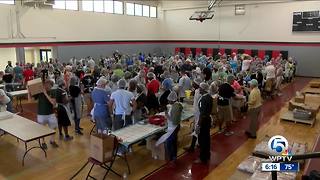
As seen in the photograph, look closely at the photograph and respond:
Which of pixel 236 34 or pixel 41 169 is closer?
pixel 41 169

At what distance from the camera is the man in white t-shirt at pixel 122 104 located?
606 cm

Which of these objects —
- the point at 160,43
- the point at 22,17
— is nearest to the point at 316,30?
the point at 160,43

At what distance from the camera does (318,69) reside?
18.2 metres

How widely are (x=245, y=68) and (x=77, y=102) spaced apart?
7.75 metres

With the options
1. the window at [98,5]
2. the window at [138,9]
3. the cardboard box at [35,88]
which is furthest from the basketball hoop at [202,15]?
the cardboard box at [35,88]

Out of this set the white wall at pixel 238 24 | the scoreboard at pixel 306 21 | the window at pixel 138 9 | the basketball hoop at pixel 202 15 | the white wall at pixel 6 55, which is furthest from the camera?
the window at pixel 138 9

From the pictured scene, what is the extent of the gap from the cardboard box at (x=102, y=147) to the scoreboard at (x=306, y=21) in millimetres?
17062

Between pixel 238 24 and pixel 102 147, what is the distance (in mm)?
18173

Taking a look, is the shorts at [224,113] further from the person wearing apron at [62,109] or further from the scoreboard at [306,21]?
the scoreboard at [306,21]

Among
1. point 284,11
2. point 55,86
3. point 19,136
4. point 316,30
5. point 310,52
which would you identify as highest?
point 284,11

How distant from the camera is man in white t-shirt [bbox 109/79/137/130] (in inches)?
239

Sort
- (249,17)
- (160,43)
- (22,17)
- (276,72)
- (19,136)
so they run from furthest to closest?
(160,43)
(249,17)
(22,17)
(276,72)
(19,136)

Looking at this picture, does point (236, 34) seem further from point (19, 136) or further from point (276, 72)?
point (19, 136)

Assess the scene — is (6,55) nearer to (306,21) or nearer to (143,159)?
(143,159)
